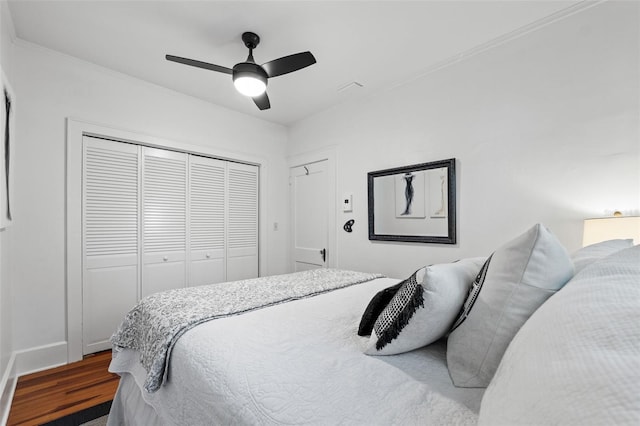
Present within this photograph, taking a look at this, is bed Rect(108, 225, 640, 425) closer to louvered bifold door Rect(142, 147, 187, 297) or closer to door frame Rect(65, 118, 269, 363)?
door frame Rect(65, 118, 269, 363)

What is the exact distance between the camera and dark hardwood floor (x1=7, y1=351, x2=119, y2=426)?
1.88 metres

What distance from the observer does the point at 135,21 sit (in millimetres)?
2139

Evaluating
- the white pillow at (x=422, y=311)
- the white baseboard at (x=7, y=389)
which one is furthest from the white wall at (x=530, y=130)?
the white baseboard at (x=7, y=389)

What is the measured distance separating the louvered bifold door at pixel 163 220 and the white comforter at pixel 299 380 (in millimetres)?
1930

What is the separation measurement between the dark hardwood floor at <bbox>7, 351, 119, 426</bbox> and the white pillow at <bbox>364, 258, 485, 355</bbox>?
2194mm

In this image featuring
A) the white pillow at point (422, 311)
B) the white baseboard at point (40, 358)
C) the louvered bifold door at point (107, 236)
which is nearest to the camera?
the white pillow at point (422, 311)

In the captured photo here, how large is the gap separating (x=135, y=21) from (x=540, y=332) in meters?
2.90

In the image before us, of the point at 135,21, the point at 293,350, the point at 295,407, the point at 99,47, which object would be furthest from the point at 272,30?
the point at 295,407

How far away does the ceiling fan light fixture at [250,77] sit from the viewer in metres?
2.10

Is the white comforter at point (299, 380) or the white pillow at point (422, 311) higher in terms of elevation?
the white pillow at point (422, 311)

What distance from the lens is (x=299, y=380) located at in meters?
0.86

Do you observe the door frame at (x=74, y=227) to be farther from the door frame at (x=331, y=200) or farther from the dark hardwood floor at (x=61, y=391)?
the door frame at (x=331, y=200)

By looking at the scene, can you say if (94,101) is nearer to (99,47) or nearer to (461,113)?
(99,47)

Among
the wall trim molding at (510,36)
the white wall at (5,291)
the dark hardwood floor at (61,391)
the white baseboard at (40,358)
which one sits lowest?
the dark hardwood floor at (61,391)
